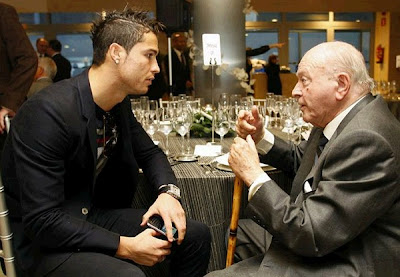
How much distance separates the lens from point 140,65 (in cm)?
179

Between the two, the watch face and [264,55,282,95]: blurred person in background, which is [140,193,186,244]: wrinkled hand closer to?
the watch face

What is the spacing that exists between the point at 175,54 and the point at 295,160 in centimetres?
448

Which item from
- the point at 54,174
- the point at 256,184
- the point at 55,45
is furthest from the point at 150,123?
the point at 55,45

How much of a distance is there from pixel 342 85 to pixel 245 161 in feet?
1.43

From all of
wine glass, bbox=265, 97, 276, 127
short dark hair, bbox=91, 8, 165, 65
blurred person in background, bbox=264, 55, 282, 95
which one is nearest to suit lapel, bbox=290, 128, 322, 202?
short dark hair, bbox=91, 8, 165, 65

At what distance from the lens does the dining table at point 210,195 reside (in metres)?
2.06

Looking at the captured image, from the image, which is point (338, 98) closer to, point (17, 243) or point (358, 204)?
point (358, 204)

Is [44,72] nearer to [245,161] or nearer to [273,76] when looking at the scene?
[245,161]

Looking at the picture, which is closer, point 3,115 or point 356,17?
point 3,115

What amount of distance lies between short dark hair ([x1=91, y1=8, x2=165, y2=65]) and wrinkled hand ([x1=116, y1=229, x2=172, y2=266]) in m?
0.73

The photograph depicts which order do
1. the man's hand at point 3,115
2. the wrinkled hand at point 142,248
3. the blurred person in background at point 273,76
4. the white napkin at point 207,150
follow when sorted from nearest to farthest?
1. the wrinkled hand at point 142,248
2. the white napkin at point 207,150
3. the man's hand at point 3,115
4. the blurred person in background at point 273,76

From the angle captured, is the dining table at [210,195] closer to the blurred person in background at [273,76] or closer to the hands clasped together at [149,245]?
the hands clasped together at [149,245]

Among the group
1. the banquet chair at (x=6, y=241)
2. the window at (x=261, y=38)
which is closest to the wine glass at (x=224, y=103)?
the banquet chair at (x=6, y=241)

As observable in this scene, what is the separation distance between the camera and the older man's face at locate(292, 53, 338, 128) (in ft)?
4.99
